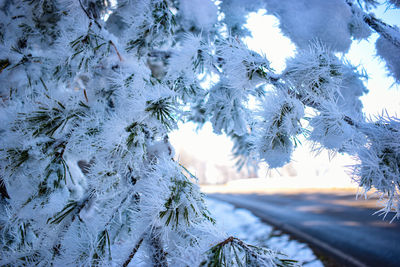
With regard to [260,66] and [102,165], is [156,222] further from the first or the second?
[260,66]

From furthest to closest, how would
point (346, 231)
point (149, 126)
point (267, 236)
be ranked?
point (267, 236)
point (346, 231)
point (149, 126)

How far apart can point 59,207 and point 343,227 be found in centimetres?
608

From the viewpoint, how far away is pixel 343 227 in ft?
16.9

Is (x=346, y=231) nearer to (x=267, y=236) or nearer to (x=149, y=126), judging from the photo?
(x=267, y=236)

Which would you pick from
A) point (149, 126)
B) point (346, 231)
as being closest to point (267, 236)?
point (346, 231)

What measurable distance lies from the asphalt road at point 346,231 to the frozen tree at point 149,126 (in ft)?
10.4

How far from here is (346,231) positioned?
16.0 ft

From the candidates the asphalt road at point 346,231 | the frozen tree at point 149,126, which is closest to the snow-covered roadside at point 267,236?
the asphalt road at point 346,231

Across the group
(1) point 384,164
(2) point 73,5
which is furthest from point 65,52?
(1) point 384,164

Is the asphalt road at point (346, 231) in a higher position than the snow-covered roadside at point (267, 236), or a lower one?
higher

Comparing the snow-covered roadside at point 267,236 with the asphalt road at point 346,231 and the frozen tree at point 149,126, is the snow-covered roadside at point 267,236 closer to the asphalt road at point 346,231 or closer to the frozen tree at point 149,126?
the asphalt road at point 346,231

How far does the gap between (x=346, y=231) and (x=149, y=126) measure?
567 cm

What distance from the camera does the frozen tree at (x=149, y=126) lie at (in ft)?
3.22

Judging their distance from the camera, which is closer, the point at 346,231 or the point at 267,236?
the point at 346,231
